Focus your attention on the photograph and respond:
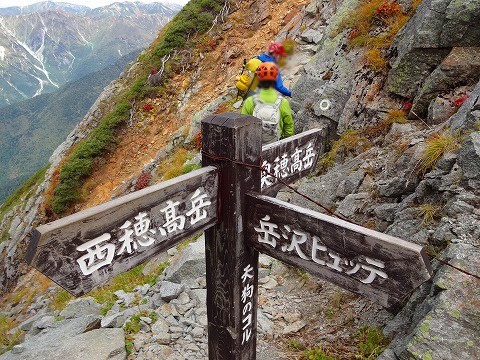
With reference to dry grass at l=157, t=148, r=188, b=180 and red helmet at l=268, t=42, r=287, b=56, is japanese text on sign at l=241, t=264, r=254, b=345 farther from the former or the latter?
red helmet at l=268, t=42, r=287, b=56

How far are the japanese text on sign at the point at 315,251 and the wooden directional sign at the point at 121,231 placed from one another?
37 cm

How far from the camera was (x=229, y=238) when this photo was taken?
88.6 inches

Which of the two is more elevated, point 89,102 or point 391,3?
point 391,3

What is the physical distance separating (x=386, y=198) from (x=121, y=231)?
403 centimetres

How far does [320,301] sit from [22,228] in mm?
21390

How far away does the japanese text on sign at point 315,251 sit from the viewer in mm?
Answer: 1772

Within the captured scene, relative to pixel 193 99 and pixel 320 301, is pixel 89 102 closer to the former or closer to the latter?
pixel 193 99

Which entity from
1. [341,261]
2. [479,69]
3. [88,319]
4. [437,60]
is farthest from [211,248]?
[437,60]

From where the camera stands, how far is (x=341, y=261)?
6.14ft

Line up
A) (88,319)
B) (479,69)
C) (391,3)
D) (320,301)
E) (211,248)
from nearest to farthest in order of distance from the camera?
(211,248) → (320,301) → (88,319) → (479,69) → (391,3)

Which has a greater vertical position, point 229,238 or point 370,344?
point 229,238

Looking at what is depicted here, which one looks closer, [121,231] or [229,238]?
[121,231]

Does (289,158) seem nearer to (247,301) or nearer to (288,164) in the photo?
(288,164)

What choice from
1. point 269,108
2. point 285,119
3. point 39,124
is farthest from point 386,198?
point 39,124
